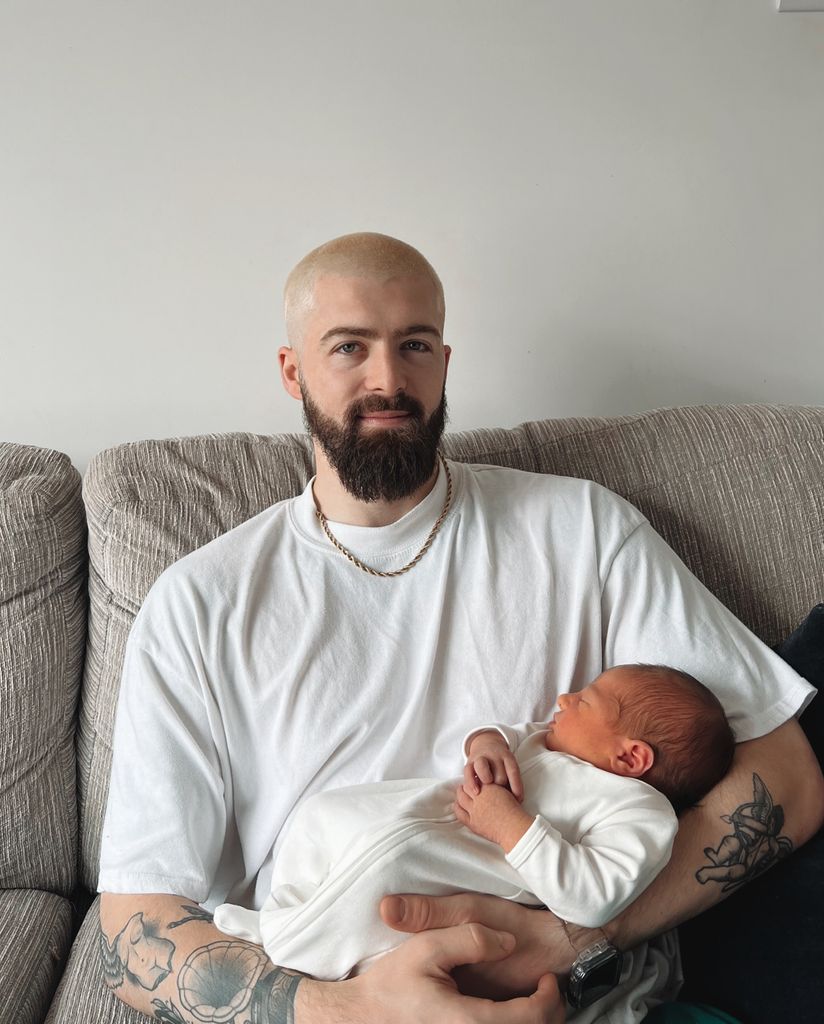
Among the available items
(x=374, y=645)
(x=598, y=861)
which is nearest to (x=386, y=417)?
(x=374, y=645)

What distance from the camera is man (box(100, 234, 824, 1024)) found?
4.37 feet

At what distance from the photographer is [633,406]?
2.21 metres

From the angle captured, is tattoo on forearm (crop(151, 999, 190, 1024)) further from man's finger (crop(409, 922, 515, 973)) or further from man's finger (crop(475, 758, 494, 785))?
man's finger (crop(475, 758, 494, 785))

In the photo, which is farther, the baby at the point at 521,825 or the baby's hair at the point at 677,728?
the baby's hair at the point at 677,728

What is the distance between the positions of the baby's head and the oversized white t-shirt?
12 centimetres

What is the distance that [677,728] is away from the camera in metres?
1.29

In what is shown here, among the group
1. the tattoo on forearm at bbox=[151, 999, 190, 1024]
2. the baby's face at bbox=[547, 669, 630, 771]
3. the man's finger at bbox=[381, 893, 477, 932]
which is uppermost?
the baby's face at bbox=[547, 669, 630, 771]

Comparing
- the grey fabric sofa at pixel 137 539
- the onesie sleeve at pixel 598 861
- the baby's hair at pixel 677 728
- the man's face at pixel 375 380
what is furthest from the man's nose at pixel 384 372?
the onesie sleeve at pixel 598 861

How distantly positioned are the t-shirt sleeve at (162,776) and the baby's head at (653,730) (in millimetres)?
528

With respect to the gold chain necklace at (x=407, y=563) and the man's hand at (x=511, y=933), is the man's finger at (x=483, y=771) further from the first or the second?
the gold chain necklace at (x=407, y=563)

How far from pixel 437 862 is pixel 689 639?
552mm

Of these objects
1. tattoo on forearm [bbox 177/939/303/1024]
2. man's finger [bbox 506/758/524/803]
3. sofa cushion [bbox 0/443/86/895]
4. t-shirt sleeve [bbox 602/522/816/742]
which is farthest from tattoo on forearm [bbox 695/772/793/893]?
sofa cushion [bbox 0/443/86/895]

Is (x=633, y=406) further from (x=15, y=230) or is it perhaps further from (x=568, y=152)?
(x=15, y=230)

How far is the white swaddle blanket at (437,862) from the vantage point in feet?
3.76
